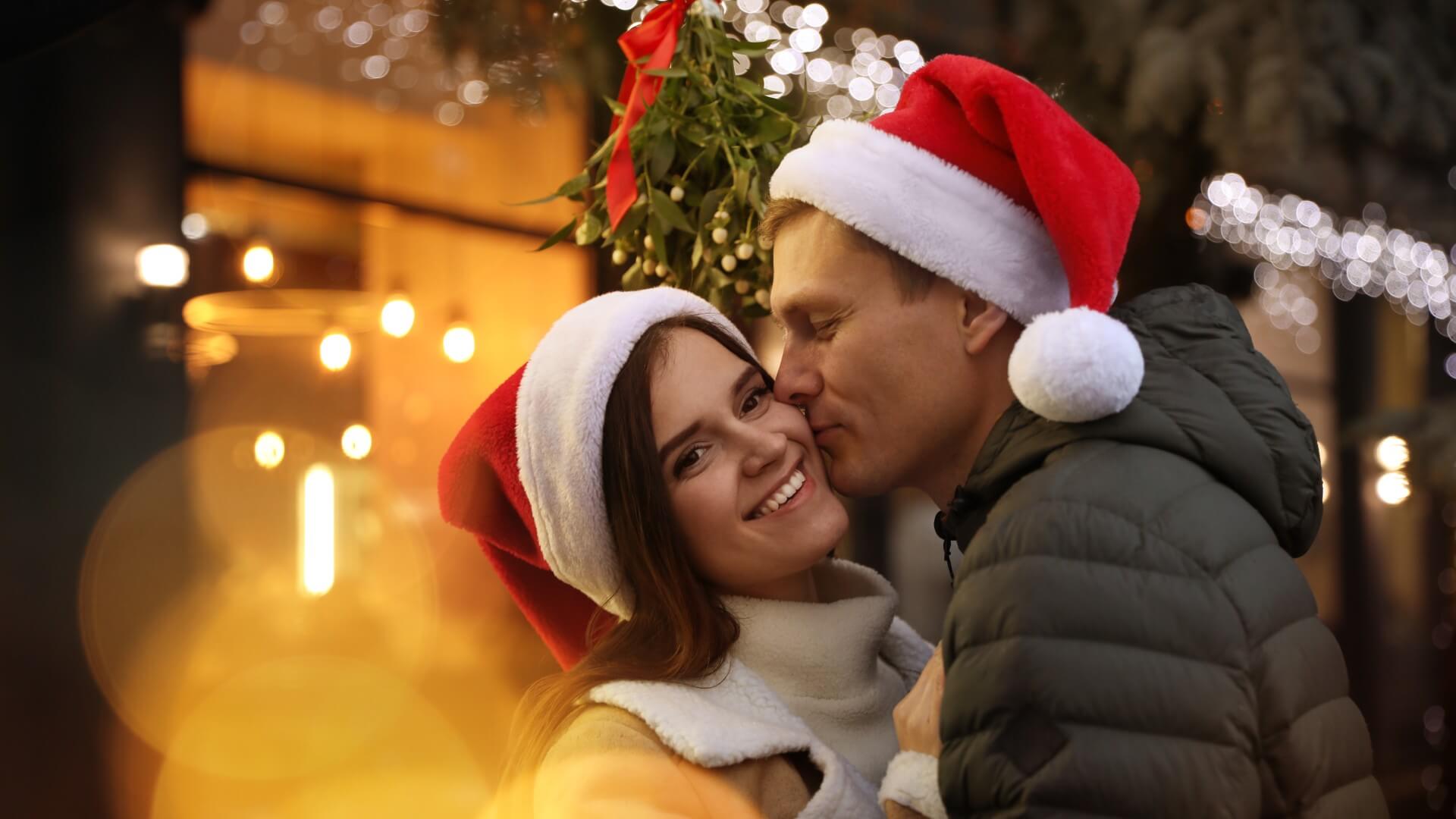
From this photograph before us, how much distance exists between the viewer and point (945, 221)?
6.02 feet

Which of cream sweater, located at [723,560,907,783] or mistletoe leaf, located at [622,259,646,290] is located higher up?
mistletoe leaf, located at [622,259,646,290]

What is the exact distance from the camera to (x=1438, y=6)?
3.25 meters

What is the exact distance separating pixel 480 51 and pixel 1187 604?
248 centimetres

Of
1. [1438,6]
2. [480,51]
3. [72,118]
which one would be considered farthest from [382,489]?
[1438,6]

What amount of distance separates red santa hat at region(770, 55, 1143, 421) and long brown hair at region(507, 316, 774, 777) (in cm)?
38

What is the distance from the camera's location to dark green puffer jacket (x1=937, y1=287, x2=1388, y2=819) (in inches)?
54.2

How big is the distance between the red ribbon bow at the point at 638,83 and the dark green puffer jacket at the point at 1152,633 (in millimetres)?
893

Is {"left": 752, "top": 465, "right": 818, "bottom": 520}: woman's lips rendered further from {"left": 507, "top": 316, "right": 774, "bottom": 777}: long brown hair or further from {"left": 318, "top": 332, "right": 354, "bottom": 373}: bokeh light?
{"left": 318, "top": 332, "right": 354, "bottom": 373}: bokeh light

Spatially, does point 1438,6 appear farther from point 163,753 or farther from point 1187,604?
point 163,753

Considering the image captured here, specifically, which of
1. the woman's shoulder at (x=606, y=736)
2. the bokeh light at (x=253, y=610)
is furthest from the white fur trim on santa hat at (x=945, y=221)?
the bokeh light at (x=253, y=610)

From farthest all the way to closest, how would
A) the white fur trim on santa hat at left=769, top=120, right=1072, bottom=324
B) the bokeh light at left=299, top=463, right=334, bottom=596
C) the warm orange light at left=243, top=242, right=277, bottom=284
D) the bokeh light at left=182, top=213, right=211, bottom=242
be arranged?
the bokeh light at left=299, top=463, right=334, bottom=596, the warm orange light at left=243, top=242, right=277, bottom=284, the bokeh light at left=182, top=213, right=211, bottom=242, the white fur trim on santa hat at left=769, top=120, right=1072, bottom=324

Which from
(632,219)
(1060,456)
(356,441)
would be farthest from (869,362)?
(356,441)

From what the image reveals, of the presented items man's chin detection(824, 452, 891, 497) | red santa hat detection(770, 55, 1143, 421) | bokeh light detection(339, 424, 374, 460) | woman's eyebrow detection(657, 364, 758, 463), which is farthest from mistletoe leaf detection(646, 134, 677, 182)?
bokeh light detection(339, 424, 374, 460)

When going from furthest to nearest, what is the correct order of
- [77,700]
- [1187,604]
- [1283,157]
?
[77,700], [1283,157], [1187,604]
